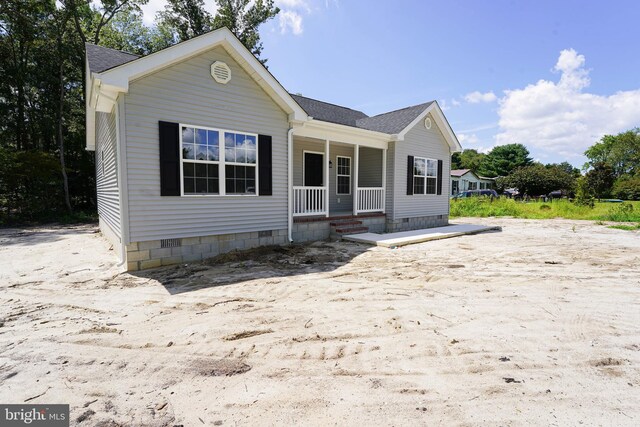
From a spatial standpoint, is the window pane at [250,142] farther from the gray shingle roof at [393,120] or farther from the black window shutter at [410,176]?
the black window shutter at [410,176]

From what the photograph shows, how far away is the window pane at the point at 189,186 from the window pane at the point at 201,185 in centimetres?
9

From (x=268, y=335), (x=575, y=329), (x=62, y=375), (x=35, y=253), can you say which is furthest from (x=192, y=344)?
(x=35, y=253)

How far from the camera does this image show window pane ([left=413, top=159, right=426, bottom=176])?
12.1m

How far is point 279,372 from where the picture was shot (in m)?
2.70

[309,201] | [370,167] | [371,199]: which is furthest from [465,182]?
[309,201]

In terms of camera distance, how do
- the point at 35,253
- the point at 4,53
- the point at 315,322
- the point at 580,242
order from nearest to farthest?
the point at 315,322 → the point at 35,253 → the point at 580,242 → the point at 4,53

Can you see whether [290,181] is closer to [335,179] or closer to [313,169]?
[313,169]

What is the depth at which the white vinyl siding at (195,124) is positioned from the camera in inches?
237

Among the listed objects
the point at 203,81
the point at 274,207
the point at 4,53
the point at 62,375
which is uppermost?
the point at 4,53

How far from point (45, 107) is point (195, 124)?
1763cm

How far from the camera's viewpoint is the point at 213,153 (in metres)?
6.95

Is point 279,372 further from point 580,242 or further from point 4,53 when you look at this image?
point 4,53

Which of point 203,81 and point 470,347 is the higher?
point 203,81

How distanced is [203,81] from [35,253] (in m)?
6.00
